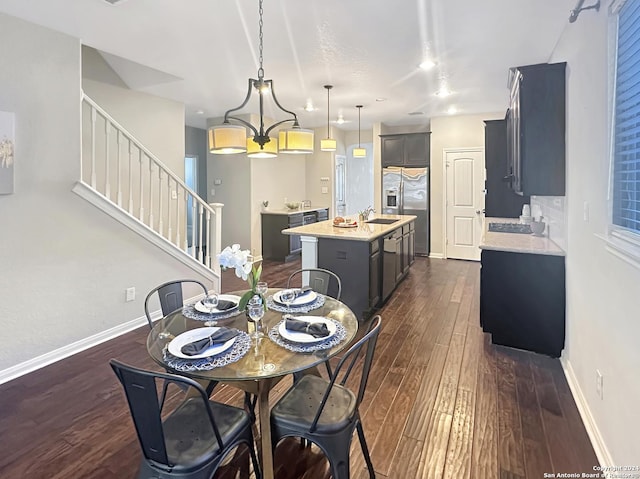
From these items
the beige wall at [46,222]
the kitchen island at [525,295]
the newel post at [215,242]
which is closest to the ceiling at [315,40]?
the beige wall at [46,222]

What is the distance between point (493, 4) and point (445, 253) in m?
5.13

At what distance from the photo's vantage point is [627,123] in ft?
5.47

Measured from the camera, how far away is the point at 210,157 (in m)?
7.22

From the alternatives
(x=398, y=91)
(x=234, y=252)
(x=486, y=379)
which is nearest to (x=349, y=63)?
(x=398, y=91)

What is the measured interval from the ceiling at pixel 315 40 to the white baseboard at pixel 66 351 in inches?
104

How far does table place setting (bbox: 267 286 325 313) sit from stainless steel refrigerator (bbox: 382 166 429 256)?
554 cm

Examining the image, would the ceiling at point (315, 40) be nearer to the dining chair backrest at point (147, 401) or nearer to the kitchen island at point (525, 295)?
the kitchen island at point (525, 295)

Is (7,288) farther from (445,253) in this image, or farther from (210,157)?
(445,253)

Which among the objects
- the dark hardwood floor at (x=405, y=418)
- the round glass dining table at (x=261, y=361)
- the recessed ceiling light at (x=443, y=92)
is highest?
the recessed ceiling light at (x=443, y=92)

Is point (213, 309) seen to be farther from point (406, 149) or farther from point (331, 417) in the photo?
point (406, 149)

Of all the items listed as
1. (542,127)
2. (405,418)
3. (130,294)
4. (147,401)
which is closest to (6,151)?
(130,294)

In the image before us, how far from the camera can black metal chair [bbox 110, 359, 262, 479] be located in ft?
4.22

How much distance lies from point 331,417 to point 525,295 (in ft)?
7.31

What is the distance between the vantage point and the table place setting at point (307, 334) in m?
1.64
